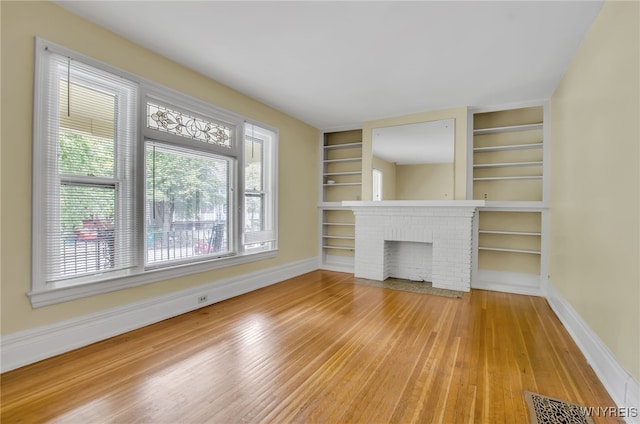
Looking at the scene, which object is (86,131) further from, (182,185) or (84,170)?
(182,185)

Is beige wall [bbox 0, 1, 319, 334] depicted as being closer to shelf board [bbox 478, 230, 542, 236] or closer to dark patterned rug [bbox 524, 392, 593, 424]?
dark patterned rug [bbox 524, 392, 593, 424]

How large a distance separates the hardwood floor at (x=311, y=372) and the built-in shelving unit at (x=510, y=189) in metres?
1.38

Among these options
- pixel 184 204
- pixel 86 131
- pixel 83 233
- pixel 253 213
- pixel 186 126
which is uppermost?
pixel 186 126

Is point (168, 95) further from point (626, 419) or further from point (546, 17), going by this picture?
point (626, 419)

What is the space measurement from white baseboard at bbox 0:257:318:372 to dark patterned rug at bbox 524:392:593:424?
324 centimetres

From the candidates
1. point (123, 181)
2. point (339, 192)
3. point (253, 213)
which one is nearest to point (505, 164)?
point (339, 192)

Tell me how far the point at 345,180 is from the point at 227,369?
14.8 feet

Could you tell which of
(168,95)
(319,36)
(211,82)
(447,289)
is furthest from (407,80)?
(447,289)

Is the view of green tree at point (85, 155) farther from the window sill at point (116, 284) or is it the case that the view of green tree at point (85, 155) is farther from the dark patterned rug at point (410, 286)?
the dark patterned rug at point (410, 286)

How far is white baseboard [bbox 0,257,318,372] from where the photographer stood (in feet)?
7.21

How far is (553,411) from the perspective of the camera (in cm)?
181

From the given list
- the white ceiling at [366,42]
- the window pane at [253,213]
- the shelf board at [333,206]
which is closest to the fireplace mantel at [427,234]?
the shelf board at [333,206]

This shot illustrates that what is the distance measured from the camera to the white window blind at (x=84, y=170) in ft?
7.79

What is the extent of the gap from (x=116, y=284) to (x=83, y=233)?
544mm
